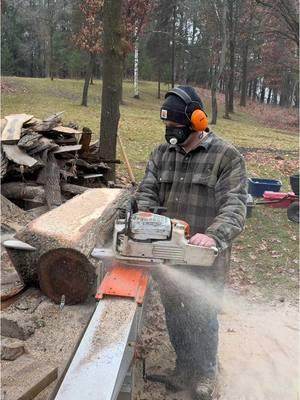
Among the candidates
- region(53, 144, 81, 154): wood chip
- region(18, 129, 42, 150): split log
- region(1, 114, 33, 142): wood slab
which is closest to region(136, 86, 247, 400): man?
region(18, 129, 42, 150): split log

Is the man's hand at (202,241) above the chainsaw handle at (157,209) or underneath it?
underneath

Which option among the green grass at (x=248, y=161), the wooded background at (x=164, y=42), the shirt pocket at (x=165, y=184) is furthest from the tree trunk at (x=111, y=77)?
the wooded background at (x=164, y=42)

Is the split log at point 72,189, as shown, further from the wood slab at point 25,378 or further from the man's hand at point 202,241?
the man's hand at point 202,241

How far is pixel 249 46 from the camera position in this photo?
1414 inches

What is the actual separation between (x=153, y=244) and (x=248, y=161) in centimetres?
1083

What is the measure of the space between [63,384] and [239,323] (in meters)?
→ 3.16

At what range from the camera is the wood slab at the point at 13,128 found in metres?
7.08

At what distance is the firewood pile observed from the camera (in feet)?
22.7

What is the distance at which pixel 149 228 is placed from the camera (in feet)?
8.68

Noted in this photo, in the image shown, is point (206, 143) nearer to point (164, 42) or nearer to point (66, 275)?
point (66, 275)

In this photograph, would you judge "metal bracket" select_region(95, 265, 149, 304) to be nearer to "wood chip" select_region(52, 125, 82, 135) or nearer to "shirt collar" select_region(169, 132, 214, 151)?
"shirt collar" select_region(169, 132, 214, 151)

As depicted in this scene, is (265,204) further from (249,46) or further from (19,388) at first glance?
(249,46)

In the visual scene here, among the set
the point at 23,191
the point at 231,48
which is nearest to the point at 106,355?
the point at 23,191

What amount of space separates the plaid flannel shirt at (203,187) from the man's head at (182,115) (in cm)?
17
